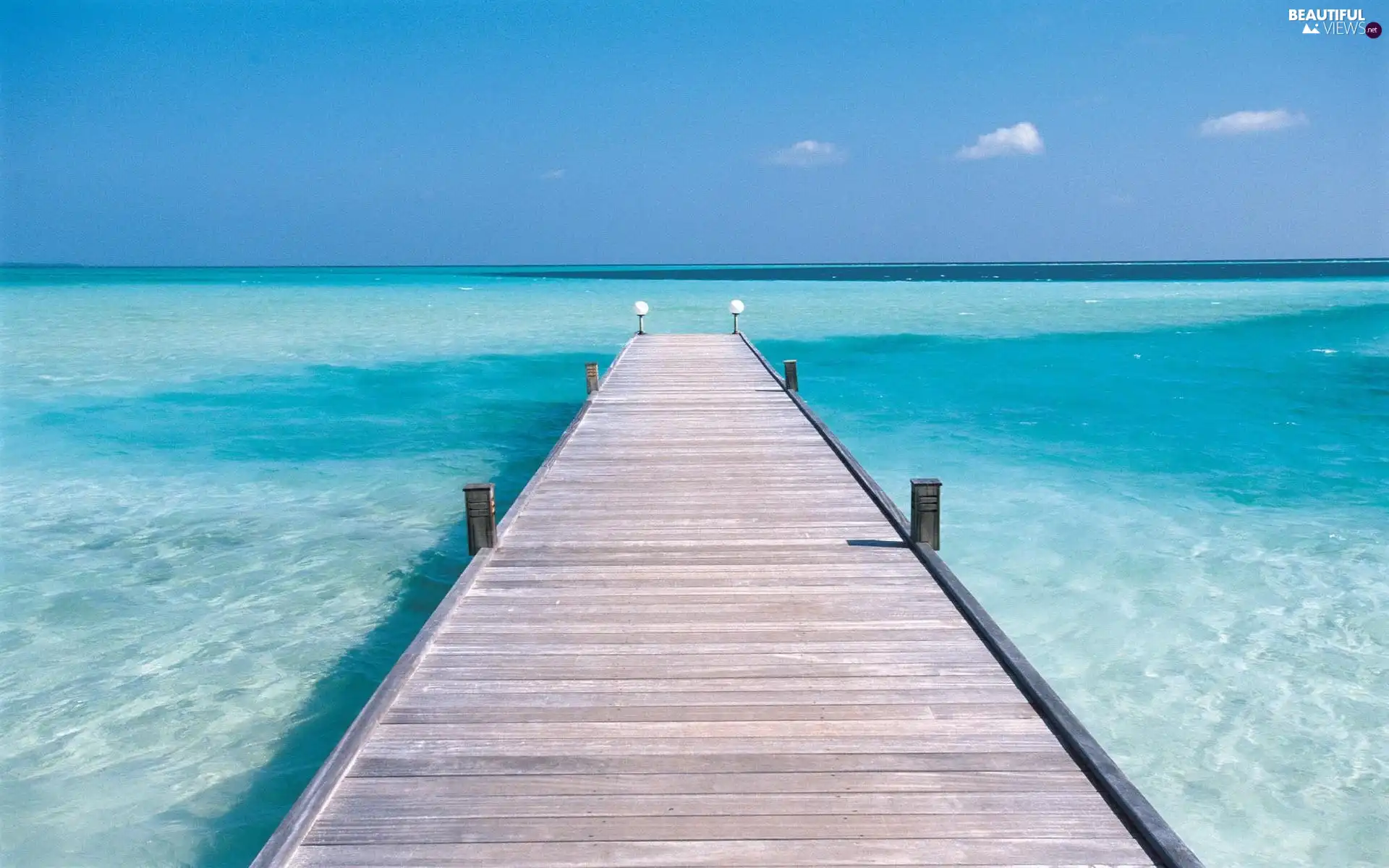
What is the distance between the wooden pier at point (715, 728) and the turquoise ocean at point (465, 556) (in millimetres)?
1722

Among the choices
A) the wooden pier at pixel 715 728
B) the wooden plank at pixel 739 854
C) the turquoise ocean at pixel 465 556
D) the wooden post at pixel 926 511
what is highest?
the wooden post at pixel 926 511

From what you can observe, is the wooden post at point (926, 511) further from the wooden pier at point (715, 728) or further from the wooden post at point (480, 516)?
the wooden post at point (480, 516)

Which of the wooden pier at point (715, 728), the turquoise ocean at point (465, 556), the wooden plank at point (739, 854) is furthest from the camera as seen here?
the turquoise ocean at point (465, 556)

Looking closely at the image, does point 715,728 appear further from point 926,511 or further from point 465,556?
point 465,556

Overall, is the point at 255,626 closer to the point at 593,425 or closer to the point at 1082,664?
the point at 593,425

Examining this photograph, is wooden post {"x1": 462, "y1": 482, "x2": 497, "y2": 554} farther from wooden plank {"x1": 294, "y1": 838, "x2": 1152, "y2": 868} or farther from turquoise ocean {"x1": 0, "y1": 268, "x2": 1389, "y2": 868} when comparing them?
wooden plank {"x1": 294, "y1": 838, "x2": 1152, "y2": 868}

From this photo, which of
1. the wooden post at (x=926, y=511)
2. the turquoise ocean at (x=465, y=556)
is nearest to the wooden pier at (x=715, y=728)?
the wooden post at (x=926, y=511)

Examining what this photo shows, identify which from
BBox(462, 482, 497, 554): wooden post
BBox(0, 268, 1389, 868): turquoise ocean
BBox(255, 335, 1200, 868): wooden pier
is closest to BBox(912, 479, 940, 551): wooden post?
BBox(255, 335, 1200, 868): wooden pier

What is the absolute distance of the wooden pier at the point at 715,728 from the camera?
125 inches

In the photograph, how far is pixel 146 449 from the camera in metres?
14.4

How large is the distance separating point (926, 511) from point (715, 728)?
2823mm

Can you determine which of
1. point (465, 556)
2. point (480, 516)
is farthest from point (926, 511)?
point (465, 556)

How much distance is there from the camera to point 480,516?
6.10 meters

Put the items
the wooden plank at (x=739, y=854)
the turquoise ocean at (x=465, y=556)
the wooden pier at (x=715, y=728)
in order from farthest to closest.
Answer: the turquoise ocean at (x=465, y=556)
the wooden pier at (x=715, y=728)
the wooden plank at (x=739, y=854)
